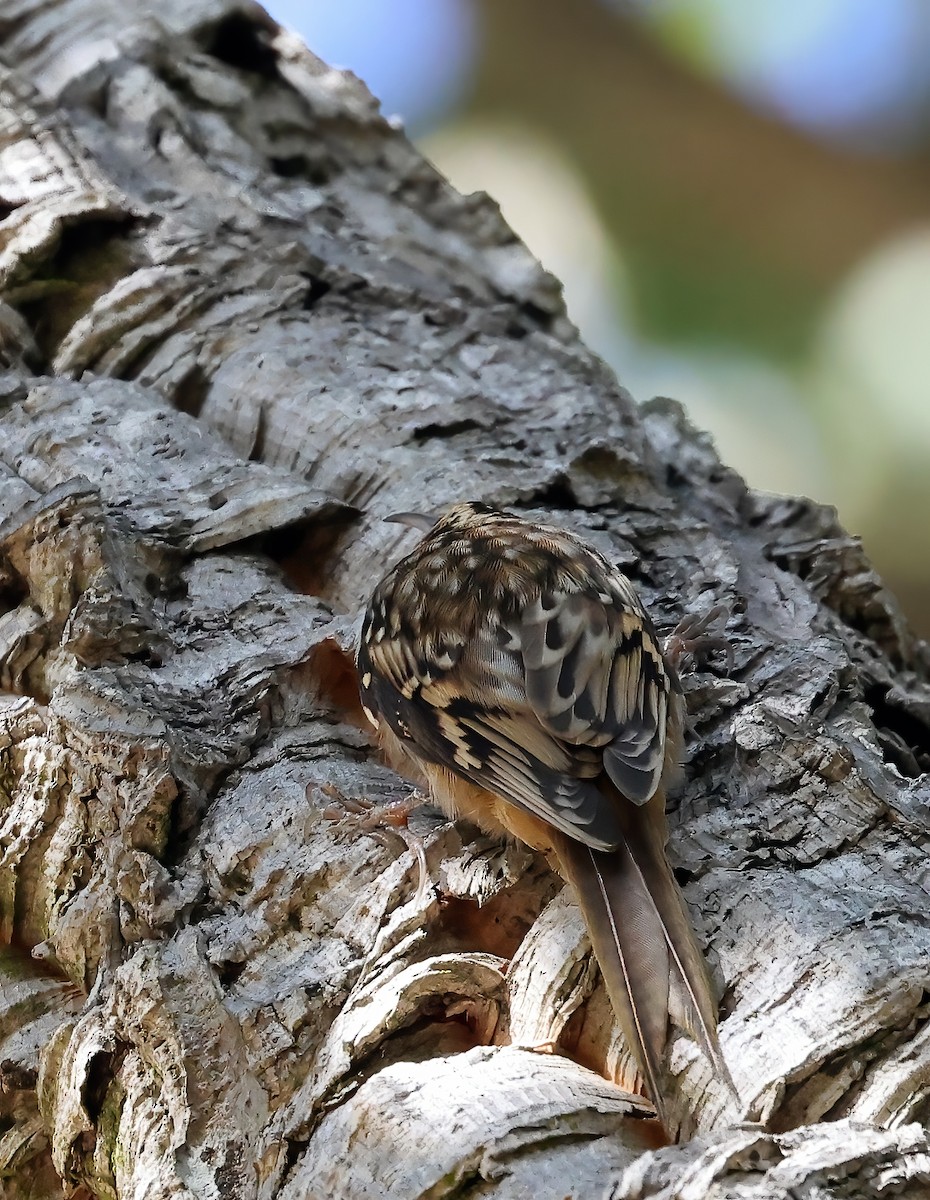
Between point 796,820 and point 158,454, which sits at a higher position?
point 158,454

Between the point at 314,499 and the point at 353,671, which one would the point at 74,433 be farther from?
the point at 353,671

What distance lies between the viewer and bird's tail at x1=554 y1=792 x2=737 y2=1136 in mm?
1328

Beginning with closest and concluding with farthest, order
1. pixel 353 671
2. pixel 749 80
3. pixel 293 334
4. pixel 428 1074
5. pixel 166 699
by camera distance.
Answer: pixel 428 1074
pixel 166 699
pixel 353 671
pixel 293 334
pixel 749 80

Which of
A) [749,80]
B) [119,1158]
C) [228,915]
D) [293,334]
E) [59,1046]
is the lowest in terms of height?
[119,1158]

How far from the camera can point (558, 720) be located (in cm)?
172

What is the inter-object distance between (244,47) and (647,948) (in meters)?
3.20

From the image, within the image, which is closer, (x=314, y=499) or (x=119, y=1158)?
(x=119, y=1158)

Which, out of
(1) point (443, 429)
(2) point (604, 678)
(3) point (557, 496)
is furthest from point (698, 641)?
(1) point (443, 429)

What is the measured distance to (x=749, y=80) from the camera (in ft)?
15.0

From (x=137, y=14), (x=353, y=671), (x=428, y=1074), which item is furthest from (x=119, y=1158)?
(x=137, y=14)

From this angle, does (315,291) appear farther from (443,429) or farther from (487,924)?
(487,924)

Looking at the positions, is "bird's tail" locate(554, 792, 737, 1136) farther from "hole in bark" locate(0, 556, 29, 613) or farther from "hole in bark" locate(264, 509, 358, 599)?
"hole in bark" locate(0, 556, 29, 613)

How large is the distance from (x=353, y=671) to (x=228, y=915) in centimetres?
58

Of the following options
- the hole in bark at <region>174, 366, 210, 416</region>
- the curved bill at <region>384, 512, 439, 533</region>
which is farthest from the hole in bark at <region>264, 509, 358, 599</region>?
the hole in bark at <region>174, 366, 210, 416</region>
